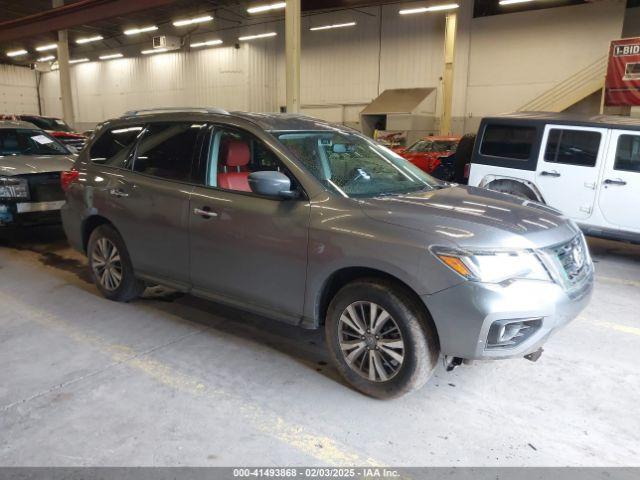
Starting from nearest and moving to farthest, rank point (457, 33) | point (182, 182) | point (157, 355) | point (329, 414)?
point (329, 414) < point (157, 355) < point (182, 182) < point (457, 33)

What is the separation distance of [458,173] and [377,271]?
243 inches

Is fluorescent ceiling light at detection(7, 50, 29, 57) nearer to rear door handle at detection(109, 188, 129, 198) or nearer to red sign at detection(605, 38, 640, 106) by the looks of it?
red sign at detection(605, 38, 640, 106)

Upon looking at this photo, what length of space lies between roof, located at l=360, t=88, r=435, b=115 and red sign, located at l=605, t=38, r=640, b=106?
702 cm

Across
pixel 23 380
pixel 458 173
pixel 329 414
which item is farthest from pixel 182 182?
pixel 458 173

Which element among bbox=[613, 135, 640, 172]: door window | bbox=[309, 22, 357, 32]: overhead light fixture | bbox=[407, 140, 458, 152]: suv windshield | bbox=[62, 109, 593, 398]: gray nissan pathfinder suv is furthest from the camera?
bbox=[309, 22, 357, 32]: overhead light fixture

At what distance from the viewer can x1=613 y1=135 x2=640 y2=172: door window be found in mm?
5984

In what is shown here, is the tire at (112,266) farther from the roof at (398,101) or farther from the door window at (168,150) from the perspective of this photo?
the roof at (398,101)

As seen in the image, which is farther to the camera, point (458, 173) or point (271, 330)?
point (458, 173)

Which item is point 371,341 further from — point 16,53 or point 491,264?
point 16,53

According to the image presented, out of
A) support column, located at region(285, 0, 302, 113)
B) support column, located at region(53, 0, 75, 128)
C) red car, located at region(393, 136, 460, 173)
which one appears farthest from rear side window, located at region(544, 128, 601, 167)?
support column, located at region(53, 0, 75, 128)

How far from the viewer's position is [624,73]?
1588cm

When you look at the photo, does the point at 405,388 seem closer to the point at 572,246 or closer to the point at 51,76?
the point at 572,246

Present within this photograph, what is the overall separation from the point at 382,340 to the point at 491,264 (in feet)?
2.68

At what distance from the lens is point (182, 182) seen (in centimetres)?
396
